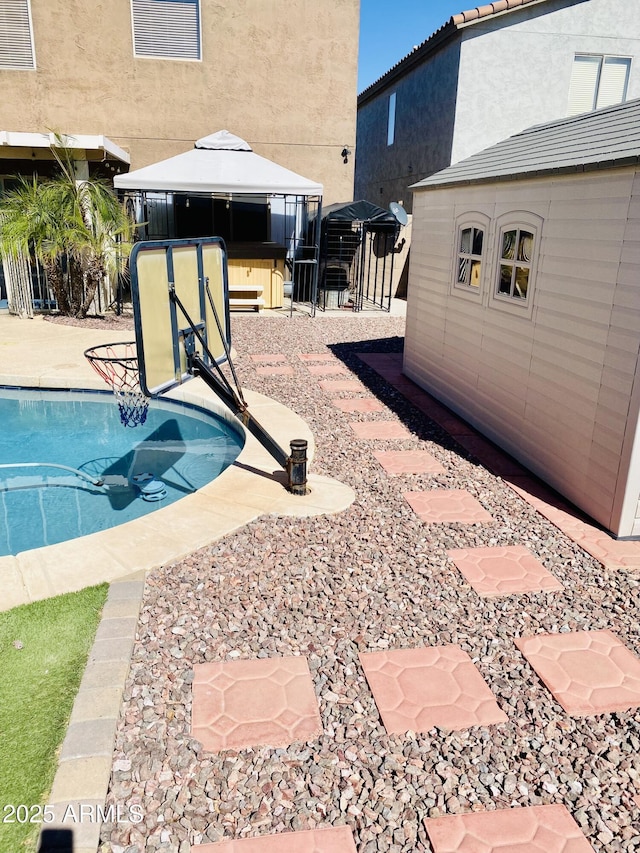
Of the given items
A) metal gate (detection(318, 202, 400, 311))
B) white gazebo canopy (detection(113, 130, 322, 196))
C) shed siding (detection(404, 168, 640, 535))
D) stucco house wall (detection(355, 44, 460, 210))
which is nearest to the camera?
shed siding (detection(404, 168, 640, 535))

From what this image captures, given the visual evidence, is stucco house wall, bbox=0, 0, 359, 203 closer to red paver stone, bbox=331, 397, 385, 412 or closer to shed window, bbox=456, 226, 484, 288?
shed window, bbox=456, 226, 484, 288

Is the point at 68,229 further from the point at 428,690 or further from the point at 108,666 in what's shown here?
the point at 428,690

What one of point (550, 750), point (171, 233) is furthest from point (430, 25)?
point (550, 750)

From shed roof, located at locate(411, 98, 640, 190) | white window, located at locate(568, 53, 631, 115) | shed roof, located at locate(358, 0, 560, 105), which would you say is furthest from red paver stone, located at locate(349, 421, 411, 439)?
white window, located at locate(568, 53, 631, 115)

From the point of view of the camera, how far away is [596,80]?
17.0m

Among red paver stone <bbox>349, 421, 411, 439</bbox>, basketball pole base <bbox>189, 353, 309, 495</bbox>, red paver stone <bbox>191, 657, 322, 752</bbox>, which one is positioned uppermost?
basketball pole base <bbox>189, 353, 309, 495</bbox>

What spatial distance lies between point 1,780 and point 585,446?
198 inches

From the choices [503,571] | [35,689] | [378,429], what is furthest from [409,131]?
[35,689]

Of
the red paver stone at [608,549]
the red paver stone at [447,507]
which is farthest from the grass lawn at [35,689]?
the red paver stone at [608,549]

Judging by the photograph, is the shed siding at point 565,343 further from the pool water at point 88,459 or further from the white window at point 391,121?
the white window at point 391,121

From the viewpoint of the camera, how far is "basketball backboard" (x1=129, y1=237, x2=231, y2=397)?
4965mm

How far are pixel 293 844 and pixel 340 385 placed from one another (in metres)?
7.77

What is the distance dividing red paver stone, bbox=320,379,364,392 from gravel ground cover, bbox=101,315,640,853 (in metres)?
3.46

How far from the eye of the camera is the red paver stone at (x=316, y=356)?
11.6 m
